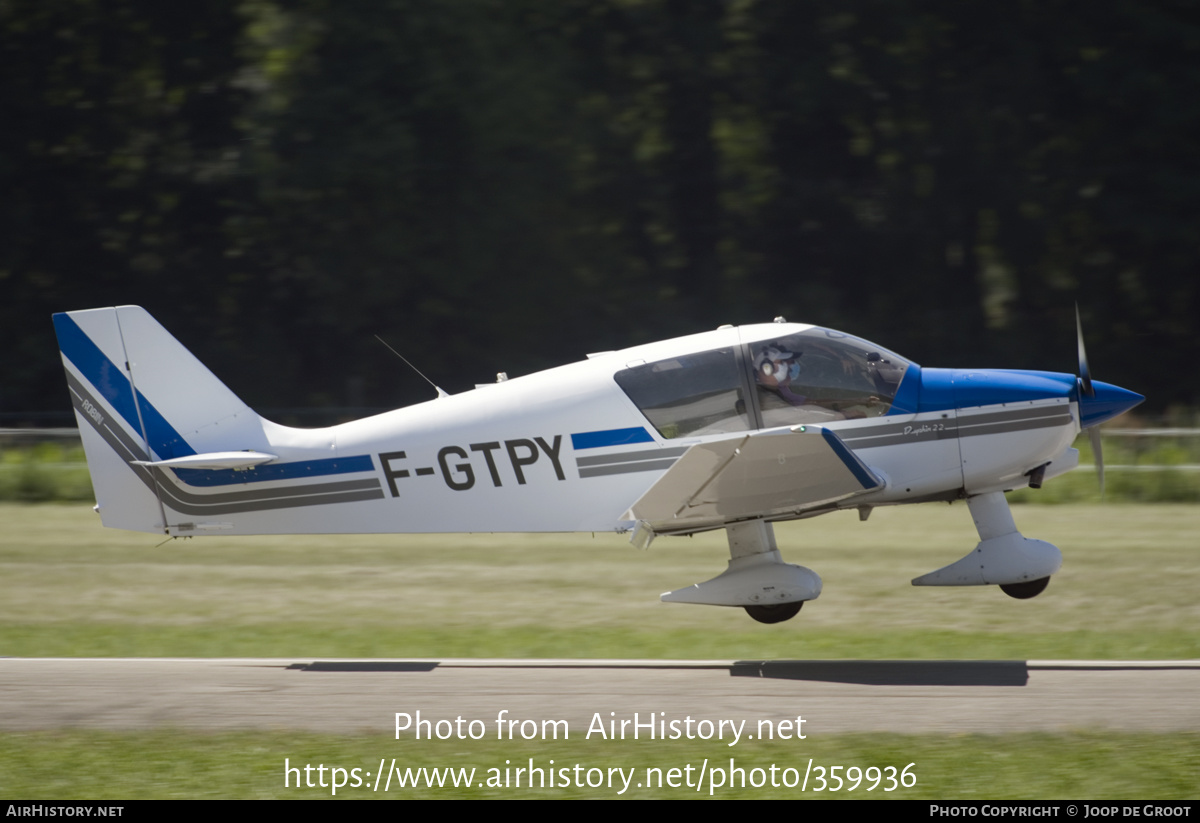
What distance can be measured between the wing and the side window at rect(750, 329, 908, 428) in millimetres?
442

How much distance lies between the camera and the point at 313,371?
87.2ft

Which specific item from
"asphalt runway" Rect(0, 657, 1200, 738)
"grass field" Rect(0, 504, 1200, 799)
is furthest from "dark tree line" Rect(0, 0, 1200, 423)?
"asphalt runway" Rect(0, 657, 1200, 738)

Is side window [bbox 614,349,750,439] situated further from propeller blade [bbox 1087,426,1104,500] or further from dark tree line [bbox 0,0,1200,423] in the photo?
dark tree line [bbox 0,0,1200,423]

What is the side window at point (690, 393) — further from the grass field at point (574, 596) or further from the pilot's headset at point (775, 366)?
the grass field at point (574, 596)

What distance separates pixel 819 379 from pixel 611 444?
4.62 ft

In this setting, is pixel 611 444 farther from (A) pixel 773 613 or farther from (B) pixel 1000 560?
(B) pixel 1000 560

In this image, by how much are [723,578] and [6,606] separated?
636cm

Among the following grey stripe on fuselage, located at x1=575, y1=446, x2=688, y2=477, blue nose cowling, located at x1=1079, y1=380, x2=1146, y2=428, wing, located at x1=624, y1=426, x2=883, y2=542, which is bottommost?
wing, located at x1=624, y1=426, x2=883, y2=542

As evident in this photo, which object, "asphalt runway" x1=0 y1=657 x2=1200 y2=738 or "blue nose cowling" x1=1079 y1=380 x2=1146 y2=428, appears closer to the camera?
"asphalt runway" x1=0 y1=657 x2=1200 y2=738

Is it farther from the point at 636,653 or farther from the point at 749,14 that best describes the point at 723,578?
the point at 749,14

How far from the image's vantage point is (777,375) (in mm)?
7996

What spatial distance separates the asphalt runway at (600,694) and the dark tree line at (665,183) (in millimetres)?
17244

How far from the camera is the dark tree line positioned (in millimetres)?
24391

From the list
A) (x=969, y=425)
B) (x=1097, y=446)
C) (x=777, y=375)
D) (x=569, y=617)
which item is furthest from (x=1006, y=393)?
(x=569, y=617)
